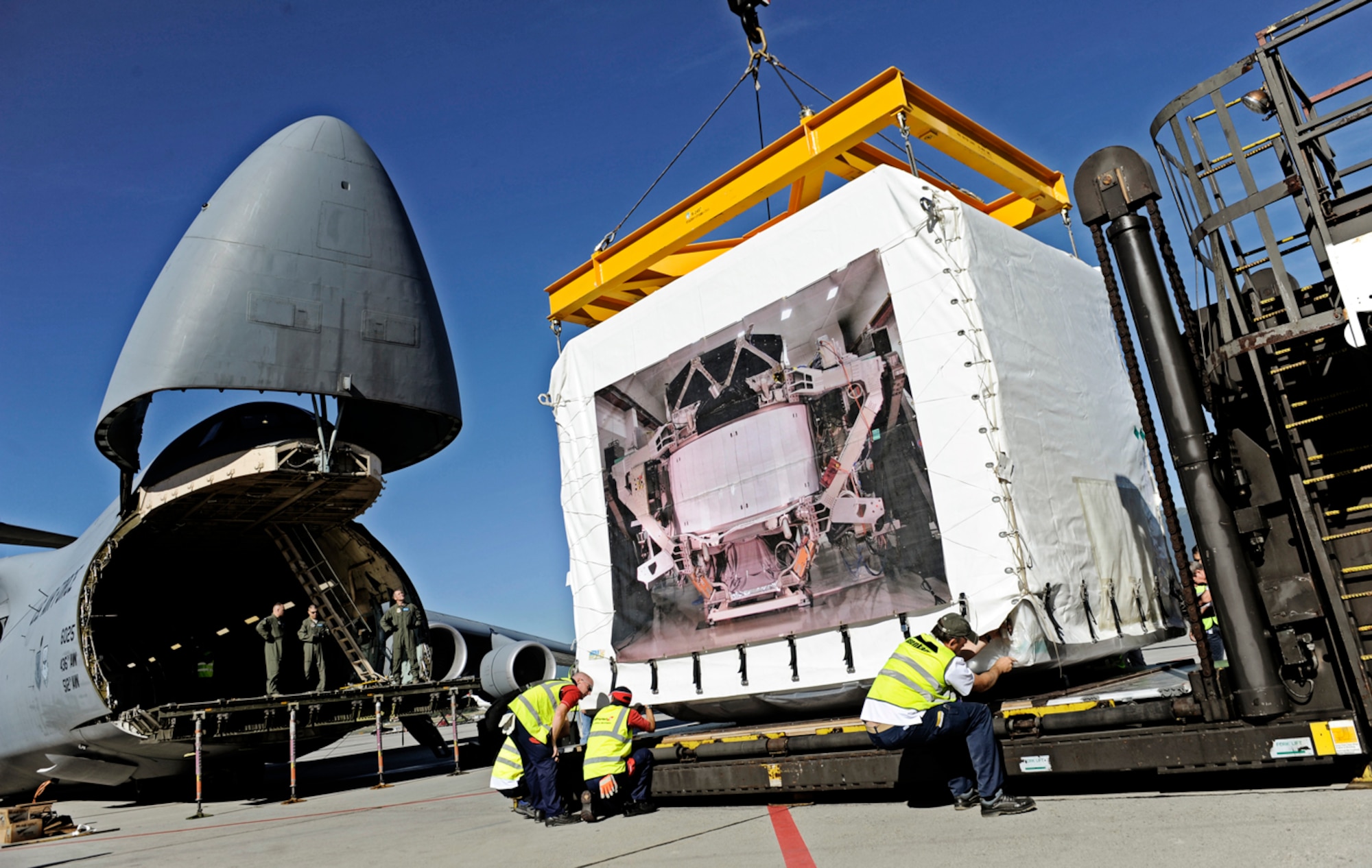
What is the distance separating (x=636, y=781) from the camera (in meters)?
7.79

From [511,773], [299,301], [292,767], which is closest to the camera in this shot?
[511,773]

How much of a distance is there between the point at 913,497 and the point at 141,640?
57.5 feet

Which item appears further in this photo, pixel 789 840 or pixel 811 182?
pixel 811 182

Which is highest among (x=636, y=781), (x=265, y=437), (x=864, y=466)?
(x=265, y=437)

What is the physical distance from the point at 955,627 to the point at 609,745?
3355 mm

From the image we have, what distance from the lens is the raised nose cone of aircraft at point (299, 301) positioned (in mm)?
12727

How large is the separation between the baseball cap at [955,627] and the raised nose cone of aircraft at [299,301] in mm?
10121

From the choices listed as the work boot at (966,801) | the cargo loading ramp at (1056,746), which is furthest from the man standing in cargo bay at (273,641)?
the work boot at (966,801)

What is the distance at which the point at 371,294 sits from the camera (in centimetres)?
1409

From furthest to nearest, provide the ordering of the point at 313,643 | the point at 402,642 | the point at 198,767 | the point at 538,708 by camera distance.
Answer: the point at 402,642
the point at 313,643
the point at 198,767
the point at 538,708

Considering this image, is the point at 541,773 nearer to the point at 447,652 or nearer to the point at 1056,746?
the point at 1056,746

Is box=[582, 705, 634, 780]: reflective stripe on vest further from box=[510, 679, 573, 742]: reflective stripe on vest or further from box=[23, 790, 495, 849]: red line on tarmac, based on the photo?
box=[23, 790, 495, 849]: red line on tarmac

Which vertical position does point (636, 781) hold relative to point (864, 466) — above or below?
below

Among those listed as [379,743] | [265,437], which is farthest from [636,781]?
[265,437]
